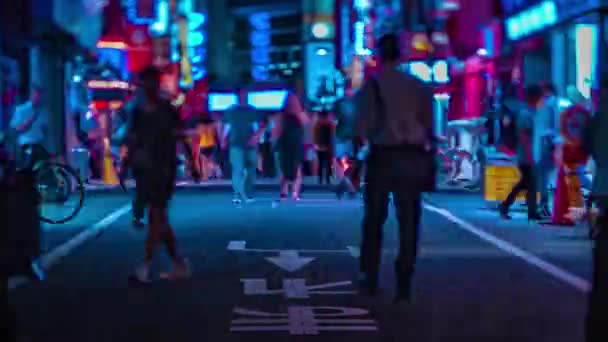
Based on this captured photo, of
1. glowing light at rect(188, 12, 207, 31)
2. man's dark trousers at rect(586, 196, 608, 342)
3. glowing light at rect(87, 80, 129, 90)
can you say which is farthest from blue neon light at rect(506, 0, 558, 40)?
glowing light at rect(188, 12, 207, 31)

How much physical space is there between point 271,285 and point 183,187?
1875cm

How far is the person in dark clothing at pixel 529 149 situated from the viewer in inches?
700

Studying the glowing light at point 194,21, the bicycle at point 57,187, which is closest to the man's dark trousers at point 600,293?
the bicycle at point 57,187

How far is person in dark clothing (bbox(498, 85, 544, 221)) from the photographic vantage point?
1778 centimetres

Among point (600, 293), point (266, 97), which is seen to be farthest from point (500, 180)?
point (266, 97)

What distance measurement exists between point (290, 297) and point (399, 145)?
151 centimetres

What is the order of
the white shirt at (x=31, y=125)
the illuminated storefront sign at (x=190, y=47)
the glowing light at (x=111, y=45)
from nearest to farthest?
the white shirt at (x=31, y=125)
the glowing light at (x=111, y=45)
the illuminated storefront sign at (x=190, y=47)

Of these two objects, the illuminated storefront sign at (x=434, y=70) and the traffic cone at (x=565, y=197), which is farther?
the illuminated storefront sign at (x=434, y=70)

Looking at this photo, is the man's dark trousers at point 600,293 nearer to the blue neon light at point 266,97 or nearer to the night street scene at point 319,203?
the night street scene at point 319,203

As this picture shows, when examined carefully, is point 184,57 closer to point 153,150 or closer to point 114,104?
point 114,104

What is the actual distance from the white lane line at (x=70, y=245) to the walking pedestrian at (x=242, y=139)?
8.06ft

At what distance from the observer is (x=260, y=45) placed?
94500 mm

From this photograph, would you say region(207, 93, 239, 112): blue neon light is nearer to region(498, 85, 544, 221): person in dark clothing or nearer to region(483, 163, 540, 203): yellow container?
region(483, 163, 540, 203): yellow container

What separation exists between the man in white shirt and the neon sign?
7545cm
